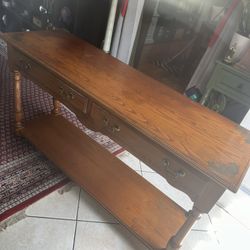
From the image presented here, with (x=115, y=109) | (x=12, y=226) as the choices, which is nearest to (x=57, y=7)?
(x=115, y=109)

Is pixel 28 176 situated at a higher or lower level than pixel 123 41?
lower

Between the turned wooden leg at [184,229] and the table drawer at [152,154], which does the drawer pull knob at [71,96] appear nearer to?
the table drawer at [152,154]

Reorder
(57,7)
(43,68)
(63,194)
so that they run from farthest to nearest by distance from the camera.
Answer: (57,7), (63,194), (43,68)

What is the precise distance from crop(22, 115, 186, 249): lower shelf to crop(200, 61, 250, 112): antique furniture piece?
3.00 feet

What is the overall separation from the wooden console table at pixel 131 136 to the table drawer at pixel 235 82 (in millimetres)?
739

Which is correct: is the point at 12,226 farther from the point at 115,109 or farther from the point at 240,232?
the point at 240,232

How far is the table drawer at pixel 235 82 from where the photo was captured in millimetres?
1652

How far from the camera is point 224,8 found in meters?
1.89

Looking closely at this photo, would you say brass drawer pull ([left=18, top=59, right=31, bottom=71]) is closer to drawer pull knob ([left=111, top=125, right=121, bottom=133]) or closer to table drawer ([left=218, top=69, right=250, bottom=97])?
drawer pull knob ([left=111, top=125, right=121, bottom=133])

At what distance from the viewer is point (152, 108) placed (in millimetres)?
1015

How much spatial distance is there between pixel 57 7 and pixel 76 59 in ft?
4.32

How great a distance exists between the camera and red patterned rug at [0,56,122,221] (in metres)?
1.30

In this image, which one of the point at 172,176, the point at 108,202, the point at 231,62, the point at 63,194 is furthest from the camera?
Result: the point at 231,62

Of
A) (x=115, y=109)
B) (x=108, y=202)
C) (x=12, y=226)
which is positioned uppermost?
(x=115, y=109)
